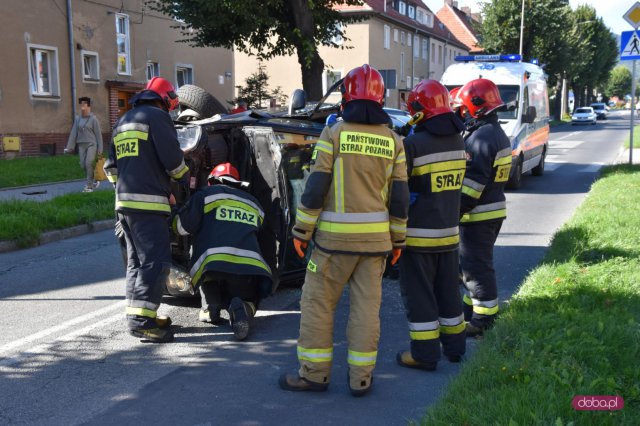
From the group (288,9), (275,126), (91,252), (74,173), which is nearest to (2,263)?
(91,252)

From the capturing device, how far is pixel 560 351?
13.4ft

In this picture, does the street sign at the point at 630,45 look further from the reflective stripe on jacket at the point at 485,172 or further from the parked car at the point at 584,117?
the parked car at the point at 584,117

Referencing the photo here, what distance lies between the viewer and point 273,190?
18.9 feet

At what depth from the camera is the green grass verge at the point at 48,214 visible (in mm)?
8461

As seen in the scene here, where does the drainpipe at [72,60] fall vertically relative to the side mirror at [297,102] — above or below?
above

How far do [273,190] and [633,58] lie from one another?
1084 cm

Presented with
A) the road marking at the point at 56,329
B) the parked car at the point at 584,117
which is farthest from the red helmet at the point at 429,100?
the parked car at the point at 584,117

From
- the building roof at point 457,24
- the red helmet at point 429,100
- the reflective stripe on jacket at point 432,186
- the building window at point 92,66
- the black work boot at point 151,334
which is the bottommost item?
the black work boot at point 151,334

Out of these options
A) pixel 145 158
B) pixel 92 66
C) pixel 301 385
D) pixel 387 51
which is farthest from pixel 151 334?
pixel 387 51

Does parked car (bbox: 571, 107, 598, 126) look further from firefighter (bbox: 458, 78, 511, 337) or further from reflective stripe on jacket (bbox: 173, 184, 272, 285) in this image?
reflective stripe on jacket (bbox: 173, 184, 272, 285)

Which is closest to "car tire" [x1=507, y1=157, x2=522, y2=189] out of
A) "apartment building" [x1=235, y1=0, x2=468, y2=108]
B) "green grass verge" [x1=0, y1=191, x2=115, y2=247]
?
"green grass verge" [x1=0, y1=191, x2=115, y2=247]

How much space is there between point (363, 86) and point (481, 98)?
4.74 feet

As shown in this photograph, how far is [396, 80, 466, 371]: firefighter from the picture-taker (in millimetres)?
4328

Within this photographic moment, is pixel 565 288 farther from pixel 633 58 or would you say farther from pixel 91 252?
pixel 633 58
